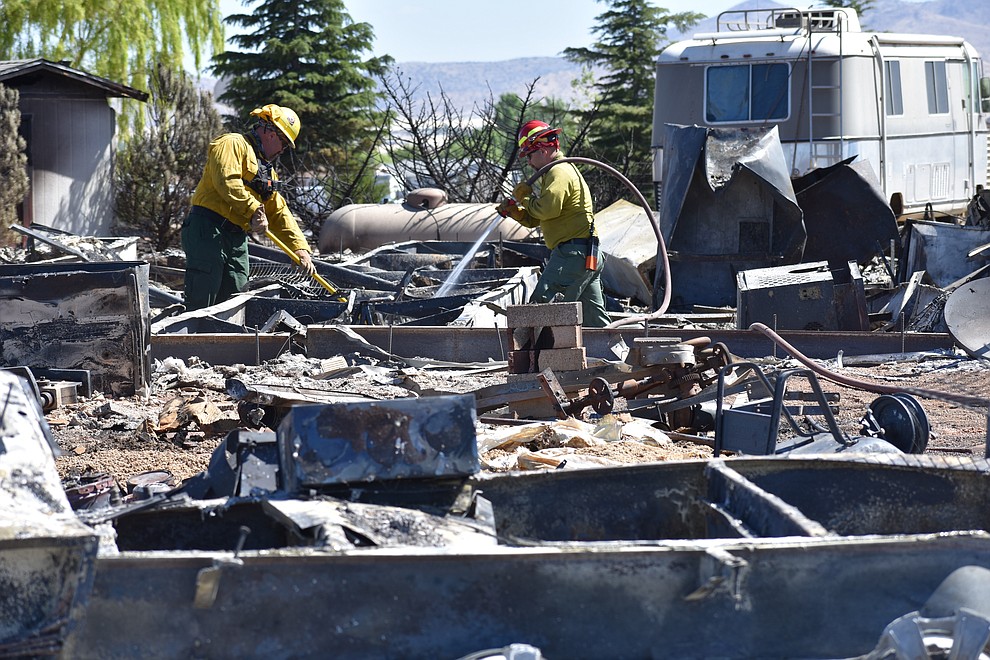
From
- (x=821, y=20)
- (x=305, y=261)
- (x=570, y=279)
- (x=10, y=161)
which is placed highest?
(x=821, y=20)

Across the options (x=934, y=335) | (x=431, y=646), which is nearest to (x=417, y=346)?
(x=934, y=335)

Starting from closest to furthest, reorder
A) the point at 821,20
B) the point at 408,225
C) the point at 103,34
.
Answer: the point at 821,20
the point at 408,225
the point at 103,34

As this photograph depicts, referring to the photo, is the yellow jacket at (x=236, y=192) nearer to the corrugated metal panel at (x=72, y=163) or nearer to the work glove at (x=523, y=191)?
the work glove at (x=523, y=191)

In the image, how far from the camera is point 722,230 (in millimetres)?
11812

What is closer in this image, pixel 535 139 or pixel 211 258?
pixel 535 139

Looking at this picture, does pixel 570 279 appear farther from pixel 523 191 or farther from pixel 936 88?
pixel 936 88

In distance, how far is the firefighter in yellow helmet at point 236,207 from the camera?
27.8 feet

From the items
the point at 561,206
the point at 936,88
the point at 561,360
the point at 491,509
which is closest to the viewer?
the point at 491,509

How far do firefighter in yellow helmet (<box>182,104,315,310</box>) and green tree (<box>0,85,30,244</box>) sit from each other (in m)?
11.4

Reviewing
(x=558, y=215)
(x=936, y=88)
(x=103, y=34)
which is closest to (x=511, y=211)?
(x=558, y=215)

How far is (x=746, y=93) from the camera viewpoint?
14469mm

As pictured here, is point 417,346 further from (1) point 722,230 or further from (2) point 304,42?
(2) point 304,42

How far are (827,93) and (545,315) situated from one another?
8.59 m

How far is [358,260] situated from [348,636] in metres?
10.6
